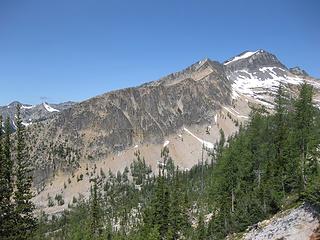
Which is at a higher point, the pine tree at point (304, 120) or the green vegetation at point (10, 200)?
the pine tree at point (304, 120)

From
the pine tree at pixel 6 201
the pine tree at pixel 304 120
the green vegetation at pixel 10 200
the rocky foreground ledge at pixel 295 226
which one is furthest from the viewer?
the pine tree at pixel 304 120

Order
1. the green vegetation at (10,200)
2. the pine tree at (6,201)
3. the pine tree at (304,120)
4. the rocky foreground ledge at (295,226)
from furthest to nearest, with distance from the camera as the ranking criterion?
the pine tree at (304,120)
the rocky foreground ledge at (295,226)
the green vegetation at (10,200)
the pine tree at (6,201)

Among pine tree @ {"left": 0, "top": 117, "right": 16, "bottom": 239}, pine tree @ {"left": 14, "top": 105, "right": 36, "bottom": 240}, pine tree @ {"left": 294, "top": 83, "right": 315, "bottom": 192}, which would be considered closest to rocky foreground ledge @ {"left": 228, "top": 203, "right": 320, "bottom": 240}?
pine tree @ {"left": 294, "top": 83, "right": 315, "bottom": 192}

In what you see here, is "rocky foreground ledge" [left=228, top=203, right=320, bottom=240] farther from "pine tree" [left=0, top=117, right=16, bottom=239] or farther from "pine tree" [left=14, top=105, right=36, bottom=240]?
"pine tree" [left=0, top=117, right=16, bottom=239]

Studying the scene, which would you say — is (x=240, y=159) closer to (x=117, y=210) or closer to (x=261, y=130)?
(x=261, y=130)

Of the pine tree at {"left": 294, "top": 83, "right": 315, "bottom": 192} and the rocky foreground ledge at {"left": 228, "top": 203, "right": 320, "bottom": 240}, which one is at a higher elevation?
the pine tree at {"left": 294, "top": 83, "right": 315, "bottom": 192}

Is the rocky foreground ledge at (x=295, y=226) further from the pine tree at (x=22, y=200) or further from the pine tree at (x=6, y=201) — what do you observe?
the pine tree at (x=6, y=201)

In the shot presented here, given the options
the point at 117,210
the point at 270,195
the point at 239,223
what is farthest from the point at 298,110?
the point at 117,210

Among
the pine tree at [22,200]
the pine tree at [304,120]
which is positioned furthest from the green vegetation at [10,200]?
the pine tree at [304,120]

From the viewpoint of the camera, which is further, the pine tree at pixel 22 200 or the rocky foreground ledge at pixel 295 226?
the pine tree at pixel 22 200

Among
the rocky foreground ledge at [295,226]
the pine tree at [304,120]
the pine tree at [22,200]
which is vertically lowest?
the rocky foreground ledge at [295,226]

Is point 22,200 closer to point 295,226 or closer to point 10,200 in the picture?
point 10,200

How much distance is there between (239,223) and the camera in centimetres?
7231

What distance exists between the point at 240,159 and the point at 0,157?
55.2 metres
